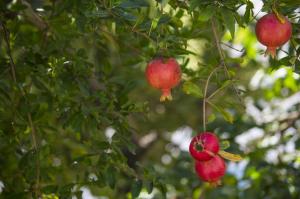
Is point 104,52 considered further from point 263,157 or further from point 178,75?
point 263,157

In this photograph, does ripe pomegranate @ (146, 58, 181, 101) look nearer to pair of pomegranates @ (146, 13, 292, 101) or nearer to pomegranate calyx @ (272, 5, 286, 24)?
pair of pomegranates @ (146, 13, 292, 101)

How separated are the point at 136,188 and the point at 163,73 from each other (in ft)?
1.52

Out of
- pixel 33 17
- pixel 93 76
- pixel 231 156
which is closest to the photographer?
pixel 231 156

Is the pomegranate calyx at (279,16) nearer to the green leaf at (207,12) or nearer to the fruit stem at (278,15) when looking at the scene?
the fruit stem at (278,15)

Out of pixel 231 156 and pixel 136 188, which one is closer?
pixel 231 156

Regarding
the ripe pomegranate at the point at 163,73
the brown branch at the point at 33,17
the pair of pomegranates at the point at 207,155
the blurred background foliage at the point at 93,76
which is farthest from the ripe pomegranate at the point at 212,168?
the brown branch at the point at 33,17

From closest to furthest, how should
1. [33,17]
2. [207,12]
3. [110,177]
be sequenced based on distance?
[207,12] < [110,177] < [33,17]

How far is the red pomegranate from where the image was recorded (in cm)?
156

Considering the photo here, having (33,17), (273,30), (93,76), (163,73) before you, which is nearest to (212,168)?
(163,73)

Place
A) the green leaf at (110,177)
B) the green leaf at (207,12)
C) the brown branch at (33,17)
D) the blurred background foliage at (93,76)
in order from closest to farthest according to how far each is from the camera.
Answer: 1. the green leaf at (207,12)
2. the blurred background foliage at (93,76)
3. the green leaf at (110,177)
4. the brown branch at (33,17)

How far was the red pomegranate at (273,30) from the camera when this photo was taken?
5.13 feet

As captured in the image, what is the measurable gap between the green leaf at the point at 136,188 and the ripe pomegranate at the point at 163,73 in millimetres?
408

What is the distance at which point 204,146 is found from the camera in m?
1.59

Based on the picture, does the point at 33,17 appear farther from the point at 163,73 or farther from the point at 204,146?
the point at 204,146
